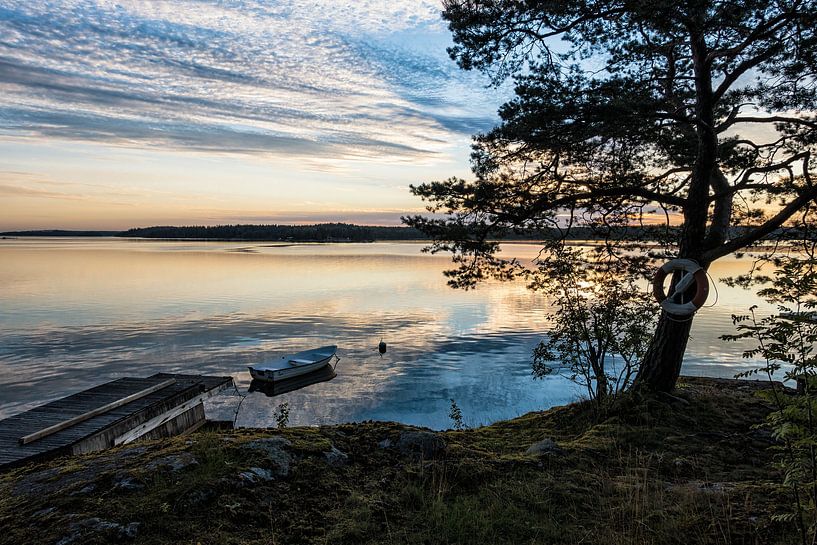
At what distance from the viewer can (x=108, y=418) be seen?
41.2 ft

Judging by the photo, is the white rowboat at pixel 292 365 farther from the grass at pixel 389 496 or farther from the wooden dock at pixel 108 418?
the grass at pixel 389 496

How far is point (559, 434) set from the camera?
891 centimetres

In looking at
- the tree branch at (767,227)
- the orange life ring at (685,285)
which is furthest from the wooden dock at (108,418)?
the tree branch at (767,227)

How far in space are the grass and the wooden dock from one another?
6714 millimetres

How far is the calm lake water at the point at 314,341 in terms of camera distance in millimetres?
18078

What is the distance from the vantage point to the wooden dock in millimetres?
10625

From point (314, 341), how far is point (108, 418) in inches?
617

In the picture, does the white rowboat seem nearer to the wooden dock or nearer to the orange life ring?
the wooden dock

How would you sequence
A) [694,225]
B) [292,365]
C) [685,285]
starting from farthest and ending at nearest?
[292,365], [694,225], [685,285]

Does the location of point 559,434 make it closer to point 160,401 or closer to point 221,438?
point 221,438

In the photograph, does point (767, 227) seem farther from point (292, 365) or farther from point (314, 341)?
point (314, 341)

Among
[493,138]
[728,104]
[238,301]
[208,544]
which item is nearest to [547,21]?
[493,138]

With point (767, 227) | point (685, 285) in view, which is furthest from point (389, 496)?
point (767, 227)

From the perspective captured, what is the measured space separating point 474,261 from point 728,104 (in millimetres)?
6461
